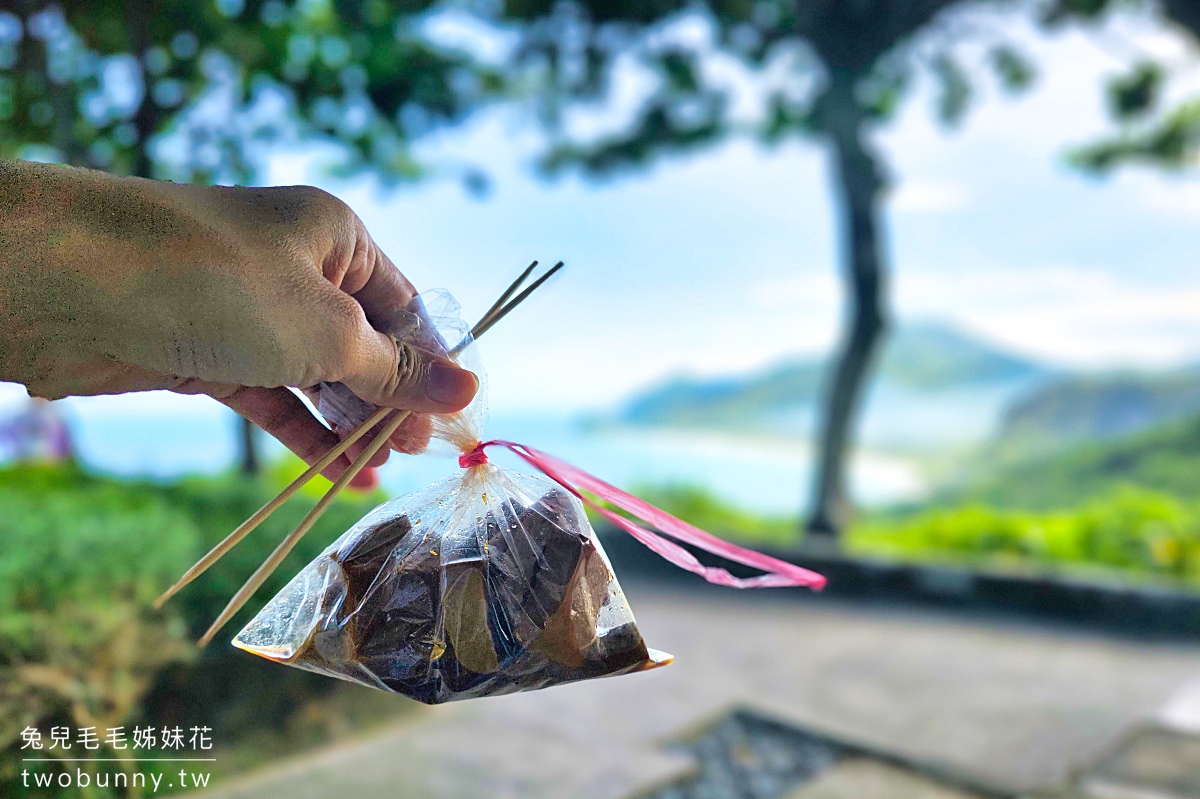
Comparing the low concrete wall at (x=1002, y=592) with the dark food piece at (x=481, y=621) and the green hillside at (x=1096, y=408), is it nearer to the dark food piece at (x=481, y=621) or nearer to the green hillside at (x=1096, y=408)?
the dark food piece at (x=481, y=621)

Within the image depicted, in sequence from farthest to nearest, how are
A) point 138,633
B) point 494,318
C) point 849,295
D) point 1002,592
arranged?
point 849,295 < point 1002,592 < point 138,633 < point 494,318

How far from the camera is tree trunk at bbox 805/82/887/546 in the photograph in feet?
19.2

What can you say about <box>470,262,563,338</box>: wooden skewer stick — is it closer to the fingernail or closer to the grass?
the fingernail

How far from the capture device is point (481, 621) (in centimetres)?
118

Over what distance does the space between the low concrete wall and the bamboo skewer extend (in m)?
4.43

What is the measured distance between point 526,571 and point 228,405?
0.57 meters

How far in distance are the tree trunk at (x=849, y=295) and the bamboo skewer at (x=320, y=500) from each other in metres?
5.10

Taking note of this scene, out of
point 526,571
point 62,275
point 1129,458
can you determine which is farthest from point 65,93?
point 1129,458

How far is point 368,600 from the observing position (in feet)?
3.97

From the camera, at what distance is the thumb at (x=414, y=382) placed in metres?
1.17

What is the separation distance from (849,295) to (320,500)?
5.42 meters

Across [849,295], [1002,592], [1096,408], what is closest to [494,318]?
[1002,592]

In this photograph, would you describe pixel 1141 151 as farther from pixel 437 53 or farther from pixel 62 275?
pixel 62 275

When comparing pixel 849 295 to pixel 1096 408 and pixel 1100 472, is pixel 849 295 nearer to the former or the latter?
pixel 1100 472
